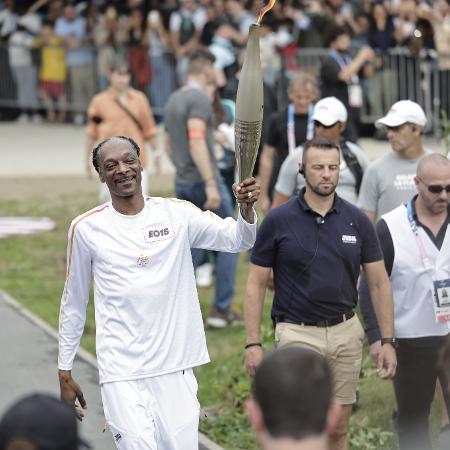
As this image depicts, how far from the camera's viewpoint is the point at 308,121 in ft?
36.6

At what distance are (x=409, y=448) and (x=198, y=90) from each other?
4.51 m

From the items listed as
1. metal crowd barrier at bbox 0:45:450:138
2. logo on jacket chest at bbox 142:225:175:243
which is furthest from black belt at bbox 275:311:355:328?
metal crowd barrier at bbox 0:45:450:138

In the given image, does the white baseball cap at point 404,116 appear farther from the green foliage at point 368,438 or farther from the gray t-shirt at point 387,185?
the green foliage at point 368,438

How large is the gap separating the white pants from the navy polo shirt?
1.10 m

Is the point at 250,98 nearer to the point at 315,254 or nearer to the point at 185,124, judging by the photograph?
the point at 315,254

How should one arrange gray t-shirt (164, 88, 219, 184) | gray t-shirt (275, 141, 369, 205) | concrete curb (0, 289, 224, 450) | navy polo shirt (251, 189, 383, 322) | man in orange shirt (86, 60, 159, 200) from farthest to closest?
man in orange shirt (86, 60, 159, 200) < gray t-shirt (164, 88, 219, 184) < gray t-shirt (275, 141, 369, 205) < concrete curb (0, 289, 224, 450) < navy polo shirt (251, 189, 383, 322)

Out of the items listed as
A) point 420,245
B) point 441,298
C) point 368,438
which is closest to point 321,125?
point 420,245

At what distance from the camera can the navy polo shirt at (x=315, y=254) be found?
7352 millimetres

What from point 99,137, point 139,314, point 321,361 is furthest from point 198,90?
point 321,361

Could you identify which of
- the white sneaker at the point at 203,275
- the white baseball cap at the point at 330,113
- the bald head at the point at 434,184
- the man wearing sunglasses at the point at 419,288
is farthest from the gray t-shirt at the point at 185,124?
the bald head at the point at 434,184

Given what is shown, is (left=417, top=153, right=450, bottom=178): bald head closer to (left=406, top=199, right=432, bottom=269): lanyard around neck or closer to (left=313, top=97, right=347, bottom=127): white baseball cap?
(left=406, top=199, right=432, bottom=269): lanyard around neck

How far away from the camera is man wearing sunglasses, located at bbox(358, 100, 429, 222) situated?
29.6ft

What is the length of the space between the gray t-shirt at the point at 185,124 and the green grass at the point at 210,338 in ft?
4.59

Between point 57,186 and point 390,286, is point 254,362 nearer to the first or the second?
point 390,286
